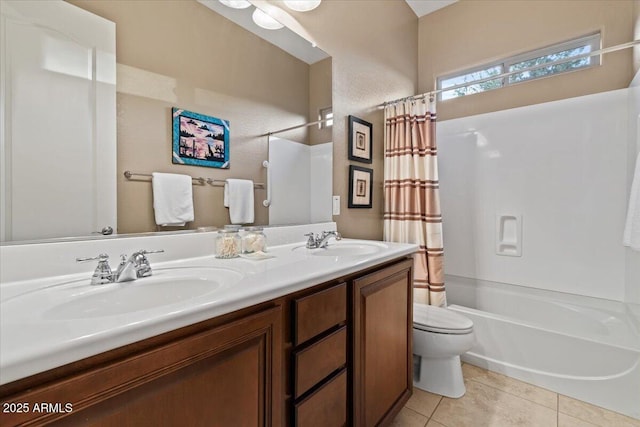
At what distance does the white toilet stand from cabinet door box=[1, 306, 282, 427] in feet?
3.82

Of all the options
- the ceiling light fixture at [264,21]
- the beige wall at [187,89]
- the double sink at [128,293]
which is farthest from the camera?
the ceiling light fixture at [264,21]

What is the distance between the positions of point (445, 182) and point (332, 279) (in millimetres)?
2186

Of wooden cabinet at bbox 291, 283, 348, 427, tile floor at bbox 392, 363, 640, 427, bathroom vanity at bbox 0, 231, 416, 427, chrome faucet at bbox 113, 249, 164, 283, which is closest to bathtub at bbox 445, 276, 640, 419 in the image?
tile floor at bbox 392, 363, 640, 427

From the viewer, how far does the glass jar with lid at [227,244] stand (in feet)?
3.79

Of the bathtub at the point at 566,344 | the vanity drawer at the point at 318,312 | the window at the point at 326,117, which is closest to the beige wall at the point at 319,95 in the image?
the window at the point at 326,117

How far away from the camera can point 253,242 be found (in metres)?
1.24

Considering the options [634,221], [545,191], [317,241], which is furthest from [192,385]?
[545,191]

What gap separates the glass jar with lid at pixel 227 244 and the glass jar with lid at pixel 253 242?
4 cm

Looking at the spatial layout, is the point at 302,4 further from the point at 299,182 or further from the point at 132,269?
the point at 132,269

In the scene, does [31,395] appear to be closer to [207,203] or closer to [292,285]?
[292,285]

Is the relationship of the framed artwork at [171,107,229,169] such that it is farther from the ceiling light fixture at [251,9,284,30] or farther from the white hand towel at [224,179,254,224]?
the ceiling light fixture at [251,9,284,30]

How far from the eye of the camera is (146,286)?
821 mm

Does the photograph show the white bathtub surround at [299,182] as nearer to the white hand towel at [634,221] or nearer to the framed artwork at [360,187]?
the framed artwork at [360,187]

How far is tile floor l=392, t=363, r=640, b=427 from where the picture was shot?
149 cm
